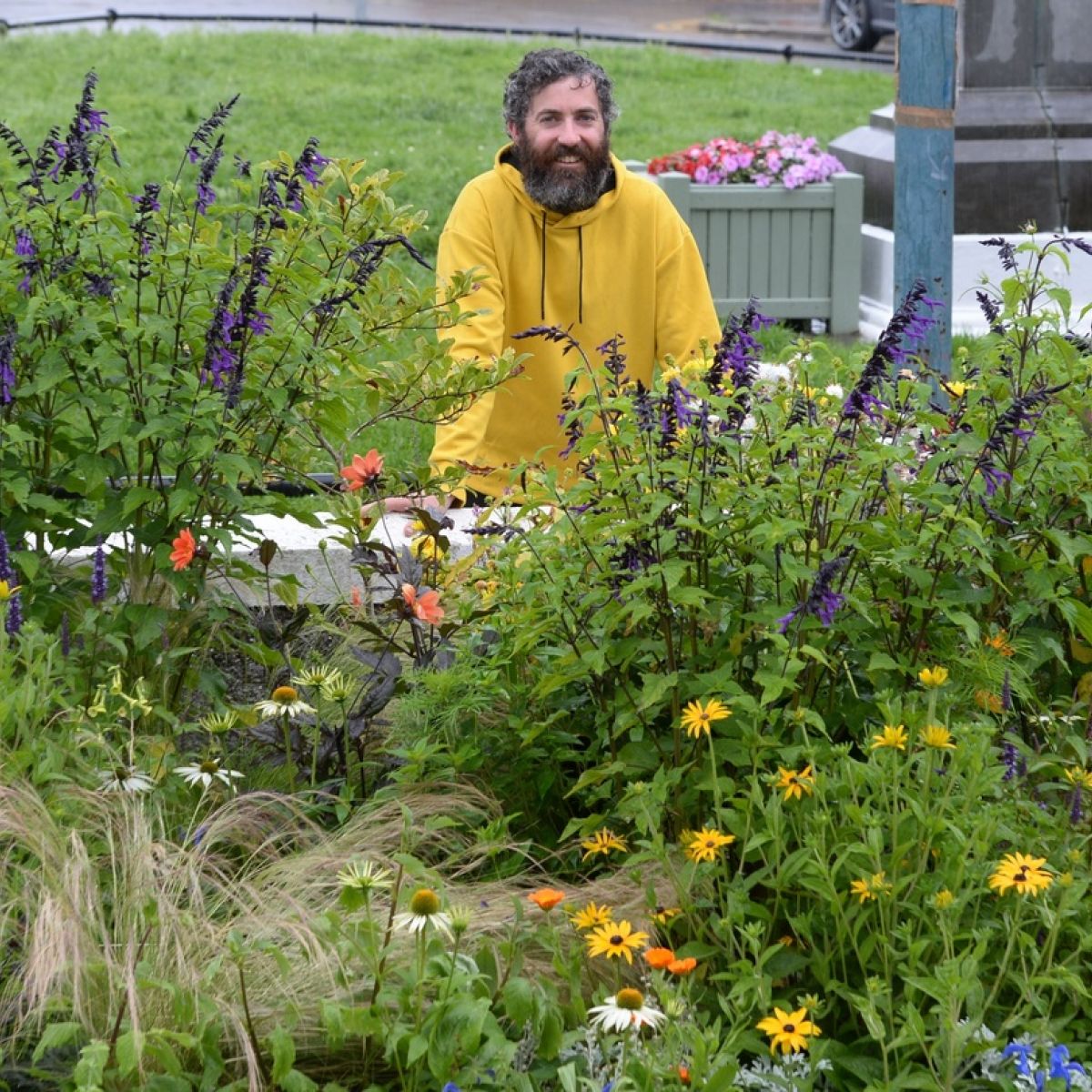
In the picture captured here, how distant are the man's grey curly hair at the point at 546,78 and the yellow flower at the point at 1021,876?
3011mm

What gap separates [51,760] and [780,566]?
4.11 feet

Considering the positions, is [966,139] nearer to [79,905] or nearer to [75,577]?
[75,577]

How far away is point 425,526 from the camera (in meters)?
3.84

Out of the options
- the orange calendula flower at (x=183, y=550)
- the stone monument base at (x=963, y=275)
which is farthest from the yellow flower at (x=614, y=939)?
the stone monument base at (x=963, y=275)

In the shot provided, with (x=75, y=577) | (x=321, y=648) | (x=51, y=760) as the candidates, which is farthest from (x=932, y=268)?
(x=51, y=760)

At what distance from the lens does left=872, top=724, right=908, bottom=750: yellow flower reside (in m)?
2.76

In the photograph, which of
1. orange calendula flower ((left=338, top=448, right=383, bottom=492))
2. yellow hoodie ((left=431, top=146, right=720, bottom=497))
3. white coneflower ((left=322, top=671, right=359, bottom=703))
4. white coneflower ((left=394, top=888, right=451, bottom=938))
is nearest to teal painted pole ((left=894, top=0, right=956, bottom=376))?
yellow hoodie ((left=431, top=146, right=720, bottom=497))

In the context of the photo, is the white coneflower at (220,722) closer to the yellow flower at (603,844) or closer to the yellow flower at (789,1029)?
the yellow flower at (603,844)

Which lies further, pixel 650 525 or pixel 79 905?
pixel 650 525

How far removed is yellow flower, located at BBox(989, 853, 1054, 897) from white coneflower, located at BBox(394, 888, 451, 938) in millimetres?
763

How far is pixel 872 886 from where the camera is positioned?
8.63 ft

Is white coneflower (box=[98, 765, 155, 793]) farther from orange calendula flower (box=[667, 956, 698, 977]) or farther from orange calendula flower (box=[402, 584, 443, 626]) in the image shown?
orange calendula flower (box=[667, 956, 698, 977])

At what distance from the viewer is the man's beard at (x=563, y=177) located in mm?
5148

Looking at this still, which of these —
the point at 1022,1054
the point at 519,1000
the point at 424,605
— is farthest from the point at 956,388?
the point at 519,1000
